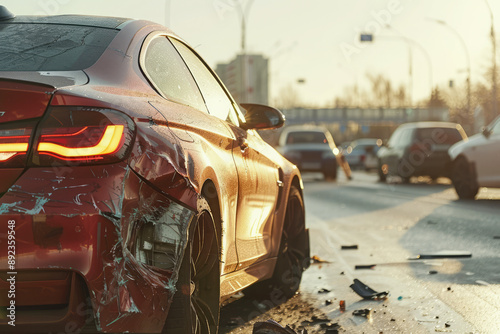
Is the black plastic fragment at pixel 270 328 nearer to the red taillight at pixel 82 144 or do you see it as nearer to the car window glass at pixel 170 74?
the car window glass at pixel 170 74

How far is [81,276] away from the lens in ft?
10.4

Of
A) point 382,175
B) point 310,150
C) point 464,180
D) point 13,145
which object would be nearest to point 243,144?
point 13,145

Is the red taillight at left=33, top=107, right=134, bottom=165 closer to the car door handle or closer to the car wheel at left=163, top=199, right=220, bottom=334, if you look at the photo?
the car wheel at left=163, top=199, right=220, bottom=334

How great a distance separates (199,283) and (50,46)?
4.15 ft

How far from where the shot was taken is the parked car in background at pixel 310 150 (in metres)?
32.3

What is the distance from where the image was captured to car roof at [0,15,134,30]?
4.42 metres

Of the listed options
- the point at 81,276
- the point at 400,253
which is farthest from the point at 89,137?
the point at 400,253

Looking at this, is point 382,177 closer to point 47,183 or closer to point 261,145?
point 261,145

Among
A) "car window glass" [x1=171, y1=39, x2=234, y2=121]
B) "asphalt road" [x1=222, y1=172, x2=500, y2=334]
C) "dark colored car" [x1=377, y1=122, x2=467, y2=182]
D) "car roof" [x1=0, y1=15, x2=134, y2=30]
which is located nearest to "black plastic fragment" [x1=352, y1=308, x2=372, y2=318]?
"asphalt road" [x1=222, y1=172, x2=500, y2=334]


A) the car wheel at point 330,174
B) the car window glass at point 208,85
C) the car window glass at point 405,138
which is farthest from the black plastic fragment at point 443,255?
the car wheel at point 330,174

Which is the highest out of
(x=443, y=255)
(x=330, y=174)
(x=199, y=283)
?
(x=199, y=283)

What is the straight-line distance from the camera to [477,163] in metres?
18.2

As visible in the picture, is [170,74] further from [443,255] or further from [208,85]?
[443,255]

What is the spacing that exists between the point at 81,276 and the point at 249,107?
10.0 feet
